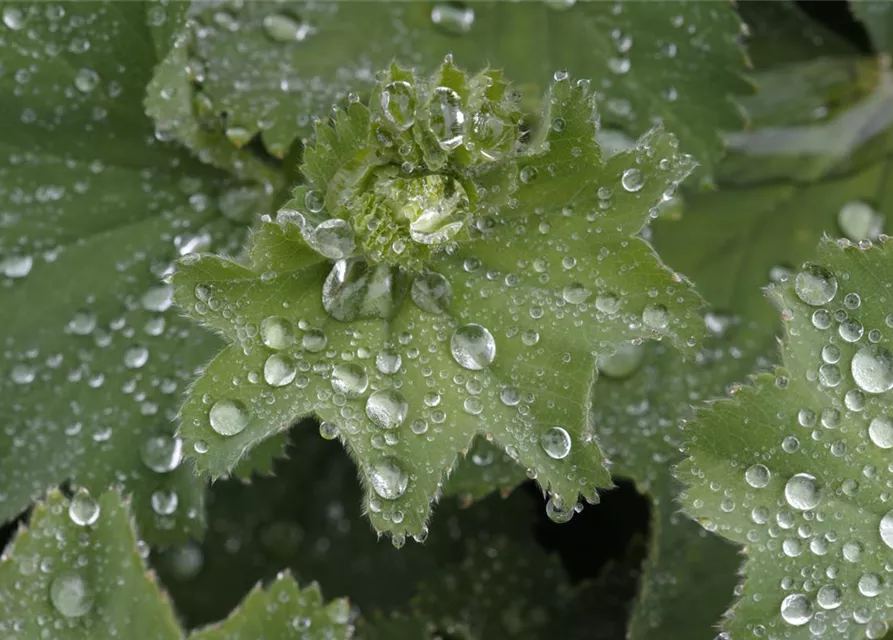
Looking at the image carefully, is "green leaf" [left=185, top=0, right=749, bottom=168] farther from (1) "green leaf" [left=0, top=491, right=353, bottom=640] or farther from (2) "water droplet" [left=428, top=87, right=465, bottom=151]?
(1) "green leaf" [left=0, top=491, right=353, bottom=640]

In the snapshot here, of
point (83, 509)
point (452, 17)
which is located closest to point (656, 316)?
point (452, 17)

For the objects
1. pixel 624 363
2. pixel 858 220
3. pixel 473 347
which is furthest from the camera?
pixel 858 220

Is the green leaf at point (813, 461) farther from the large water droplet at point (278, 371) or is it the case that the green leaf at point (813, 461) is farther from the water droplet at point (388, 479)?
the large water droplet at point (278, 371)

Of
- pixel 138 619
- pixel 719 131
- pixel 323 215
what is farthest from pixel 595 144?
pixel 138 619

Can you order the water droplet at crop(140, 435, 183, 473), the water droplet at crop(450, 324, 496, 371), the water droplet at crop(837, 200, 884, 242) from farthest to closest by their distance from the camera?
the water droplet at crop(837, 200, 884, 242) < the water droplet at crop(140, 435, 183, 473) < the water droplet at crop(450, 324, 496, 371)

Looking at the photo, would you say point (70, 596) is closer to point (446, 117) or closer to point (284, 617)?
point (284, 617)

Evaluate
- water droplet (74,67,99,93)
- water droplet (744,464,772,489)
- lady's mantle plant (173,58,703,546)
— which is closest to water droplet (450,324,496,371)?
lady's mantle plant (173,58,703,546)

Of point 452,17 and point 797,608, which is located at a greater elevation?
point 452,17
